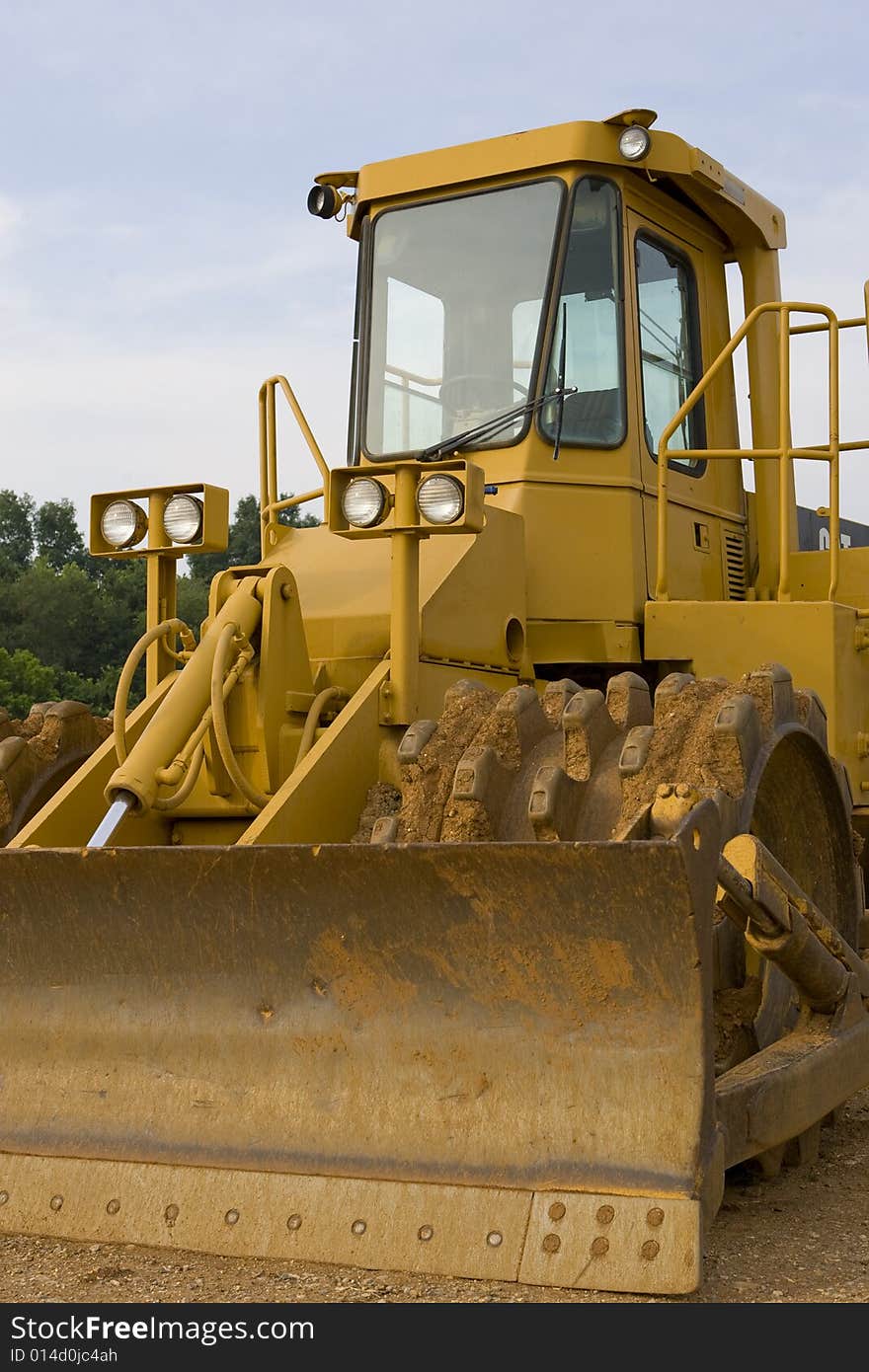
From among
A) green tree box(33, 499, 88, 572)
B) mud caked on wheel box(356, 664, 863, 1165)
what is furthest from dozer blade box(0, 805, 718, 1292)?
green tree box(33, 499, 88, 572)

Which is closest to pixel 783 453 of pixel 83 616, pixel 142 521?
pixel 142 521

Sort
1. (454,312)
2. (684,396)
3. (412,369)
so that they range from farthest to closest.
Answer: (684,396) → (412,369) → (454,312)

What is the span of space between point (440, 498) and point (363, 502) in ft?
0.85

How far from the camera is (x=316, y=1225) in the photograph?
13.2ft

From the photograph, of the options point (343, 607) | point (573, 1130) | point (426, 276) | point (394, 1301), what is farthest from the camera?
point (426, 276)

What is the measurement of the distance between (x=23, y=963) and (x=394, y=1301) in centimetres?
151

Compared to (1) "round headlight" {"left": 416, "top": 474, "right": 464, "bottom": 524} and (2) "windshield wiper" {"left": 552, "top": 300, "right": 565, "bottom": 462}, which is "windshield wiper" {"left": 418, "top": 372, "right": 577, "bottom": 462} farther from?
(1) "round headlight" {"left": 416, "top": 474, "right": 464, "bottom": 524}

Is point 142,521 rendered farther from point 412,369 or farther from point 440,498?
point 412,369

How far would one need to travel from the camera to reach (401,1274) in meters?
3.90

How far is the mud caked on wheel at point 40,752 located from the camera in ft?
19.2

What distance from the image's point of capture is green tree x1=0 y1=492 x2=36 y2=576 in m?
67.2

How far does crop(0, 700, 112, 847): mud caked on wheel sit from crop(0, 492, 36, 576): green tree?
6230 centimetres
